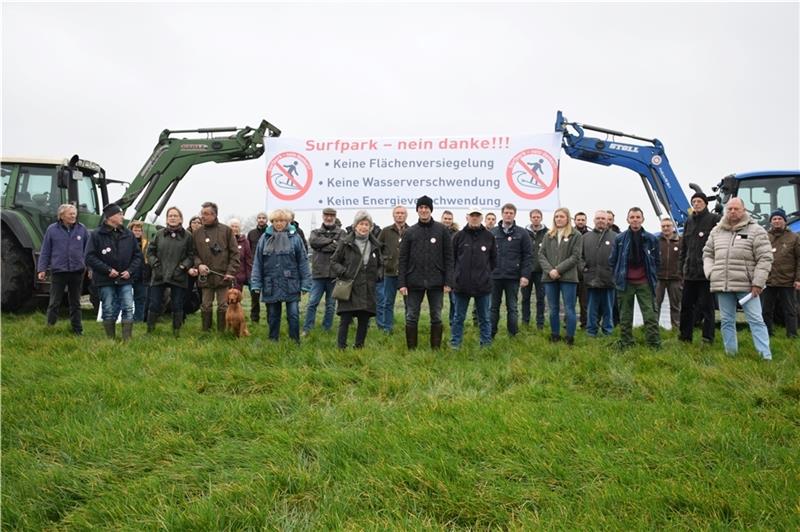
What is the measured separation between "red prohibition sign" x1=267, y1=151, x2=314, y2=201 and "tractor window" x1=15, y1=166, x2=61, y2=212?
12.5 feet

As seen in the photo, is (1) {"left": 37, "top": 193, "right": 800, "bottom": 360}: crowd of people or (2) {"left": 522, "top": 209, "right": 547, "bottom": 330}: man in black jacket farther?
(2) {"left": 522, "top": 209, "right": 547, "bottom": 330}: man in black jacket

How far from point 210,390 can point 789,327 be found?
744 cm

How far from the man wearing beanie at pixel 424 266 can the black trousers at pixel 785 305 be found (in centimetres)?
477

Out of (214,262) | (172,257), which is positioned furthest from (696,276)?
(172,257)

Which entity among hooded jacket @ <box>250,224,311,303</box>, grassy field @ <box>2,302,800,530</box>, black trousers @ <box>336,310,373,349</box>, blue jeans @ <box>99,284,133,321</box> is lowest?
grassy field @ <box>2,302,800,530</box>

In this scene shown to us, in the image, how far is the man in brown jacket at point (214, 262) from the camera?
7.66 meters

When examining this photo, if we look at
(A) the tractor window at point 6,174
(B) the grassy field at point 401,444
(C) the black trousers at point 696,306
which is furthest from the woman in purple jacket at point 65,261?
(C) the black trousers at point 696,306

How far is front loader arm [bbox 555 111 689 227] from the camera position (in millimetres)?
10797

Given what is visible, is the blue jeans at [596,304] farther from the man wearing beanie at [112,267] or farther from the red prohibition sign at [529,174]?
the man wearing beanie at [112,267]

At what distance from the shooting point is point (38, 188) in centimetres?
989

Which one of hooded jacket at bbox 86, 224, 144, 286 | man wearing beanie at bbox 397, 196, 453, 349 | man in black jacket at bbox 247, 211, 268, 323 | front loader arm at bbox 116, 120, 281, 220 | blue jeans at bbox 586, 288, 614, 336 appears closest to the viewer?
man wearing beanie at bbox 397, 196, 453, 349

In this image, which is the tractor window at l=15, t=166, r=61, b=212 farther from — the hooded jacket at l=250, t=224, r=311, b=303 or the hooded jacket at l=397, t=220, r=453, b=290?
the hooded jacket at l=397, t=220, r=453, b=290

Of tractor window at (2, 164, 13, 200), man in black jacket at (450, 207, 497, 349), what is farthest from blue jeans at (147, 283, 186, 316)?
tractor window at (2, 164, 13, 200)

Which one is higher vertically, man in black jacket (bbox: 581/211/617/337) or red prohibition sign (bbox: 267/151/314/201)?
red prohibition sign (bbox: 267/151/314/201)
